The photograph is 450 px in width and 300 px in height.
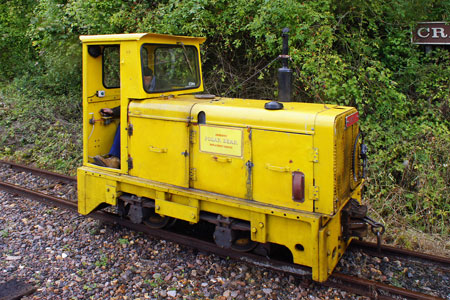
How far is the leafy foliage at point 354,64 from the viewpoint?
22.5 ft

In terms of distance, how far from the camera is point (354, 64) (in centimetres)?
816

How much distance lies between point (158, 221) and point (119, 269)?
2.82 feet

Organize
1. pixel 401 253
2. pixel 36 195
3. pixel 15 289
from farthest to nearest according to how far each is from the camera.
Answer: pixel 36 195 < pixel 401 253 < pixel 15 289

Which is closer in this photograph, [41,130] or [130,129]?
[130,129]

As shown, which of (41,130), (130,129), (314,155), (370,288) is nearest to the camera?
(314,155)

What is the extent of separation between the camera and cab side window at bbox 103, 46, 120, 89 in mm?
5793

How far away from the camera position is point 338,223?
15.1ft

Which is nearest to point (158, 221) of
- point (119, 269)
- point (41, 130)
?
point (119, 269)

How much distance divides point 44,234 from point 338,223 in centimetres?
391

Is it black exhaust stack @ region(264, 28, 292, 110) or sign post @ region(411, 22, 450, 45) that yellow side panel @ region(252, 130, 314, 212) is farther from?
sign post @ region(411, 22, 450, 45)

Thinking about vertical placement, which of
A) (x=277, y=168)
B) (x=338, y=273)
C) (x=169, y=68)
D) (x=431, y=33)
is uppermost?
(x=431, y=33)

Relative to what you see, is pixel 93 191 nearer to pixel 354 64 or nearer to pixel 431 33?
pixel 354 64

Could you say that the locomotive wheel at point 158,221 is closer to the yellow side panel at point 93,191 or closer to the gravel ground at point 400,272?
the yellow side panel at point 93,191

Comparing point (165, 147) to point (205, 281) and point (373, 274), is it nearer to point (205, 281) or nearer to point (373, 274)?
point (205, 281)
